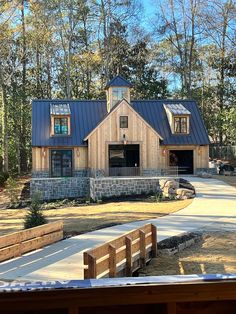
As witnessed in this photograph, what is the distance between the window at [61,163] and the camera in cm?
2916

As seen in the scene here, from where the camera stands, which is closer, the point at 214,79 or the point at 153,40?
the point at 153,40

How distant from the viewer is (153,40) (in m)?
45.8

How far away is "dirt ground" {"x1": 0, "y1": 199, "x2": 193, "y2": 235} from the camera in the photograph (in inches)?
561

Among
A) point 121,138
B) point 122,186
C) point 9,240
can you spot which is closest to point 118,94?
point 121,138

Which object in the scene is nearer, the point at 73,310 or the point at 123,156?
the point at 73,310

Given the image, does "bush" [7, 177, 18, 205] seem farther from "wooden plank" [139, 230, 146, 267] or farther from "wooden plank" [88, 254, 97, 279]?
"wooden plank" [88, 254, 97, 279]

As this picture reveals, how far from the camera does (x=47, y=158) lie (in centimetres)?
2916

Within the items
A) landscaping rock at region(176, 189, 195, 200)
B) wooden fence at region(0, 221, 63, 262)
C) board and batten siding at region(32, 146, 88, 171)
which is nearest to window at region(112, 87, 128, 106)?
board and batten siding at region(32, 146, 88, 171)

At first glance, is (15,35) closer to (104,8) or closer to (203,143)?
(104,8)

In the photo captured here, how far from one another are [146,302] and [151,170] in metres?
26.8

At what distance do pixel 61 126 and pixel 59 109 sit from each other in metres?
1.27

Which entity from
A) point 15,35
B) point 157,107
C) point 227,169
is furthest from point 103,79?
point 227,169

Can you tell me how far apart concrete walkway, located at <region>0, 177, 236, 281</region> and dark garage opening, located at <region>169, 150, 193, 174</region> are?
894cm

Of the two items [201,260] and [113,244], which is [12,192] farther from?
[113,244]
